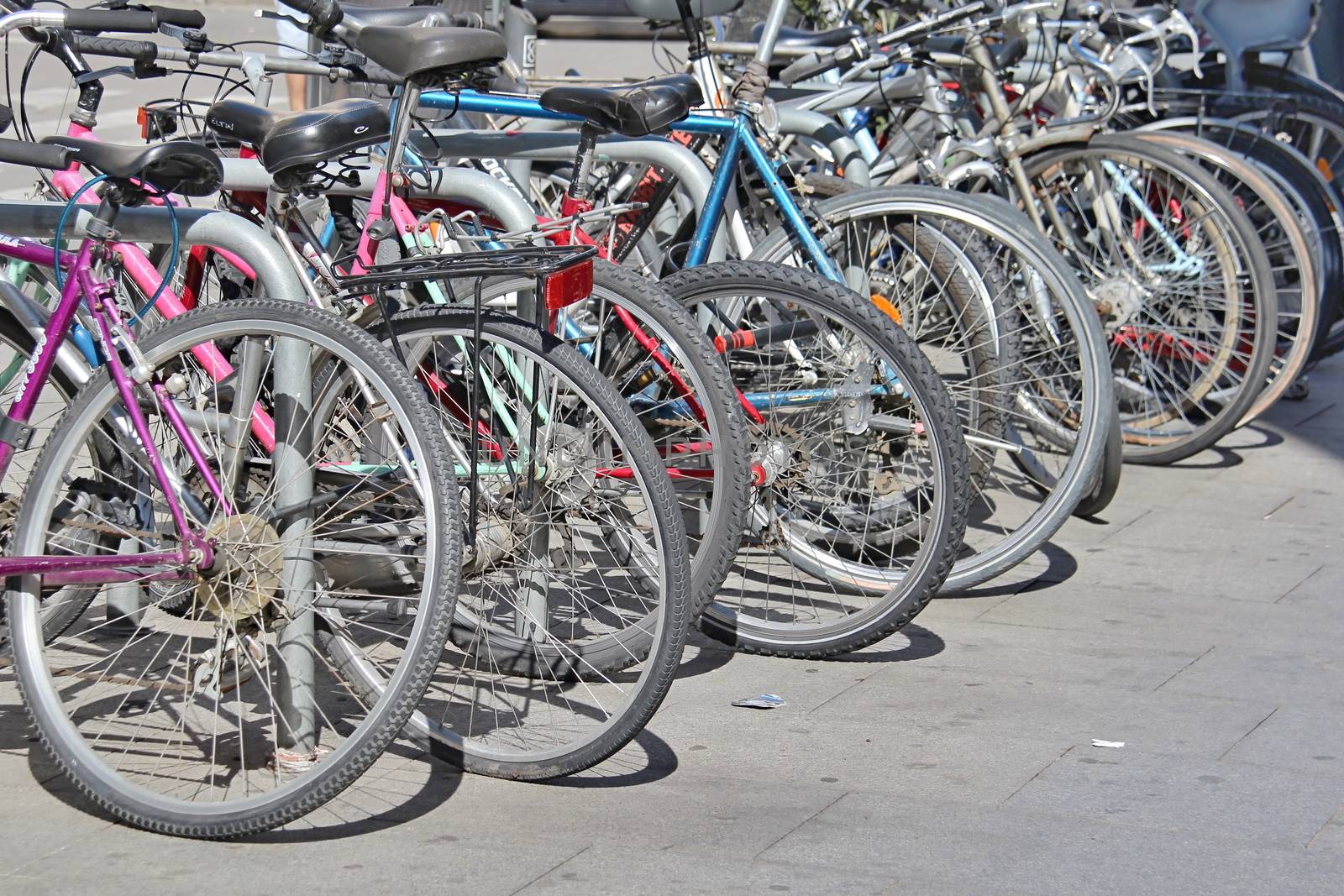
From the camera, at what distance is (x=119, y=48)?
4027mm

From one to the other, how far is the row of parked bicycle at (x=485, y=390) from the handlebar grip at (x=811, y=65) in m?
0.09

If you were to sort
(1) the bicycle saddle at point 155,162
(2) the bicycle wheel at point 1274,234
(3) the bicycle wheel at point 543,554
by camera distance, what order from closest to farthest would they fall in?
(1) the bicycle saddle at point 155,162 → (3) the bicycle wheel at point 543,554 → (2) the bicycle wheel at point 1274,234

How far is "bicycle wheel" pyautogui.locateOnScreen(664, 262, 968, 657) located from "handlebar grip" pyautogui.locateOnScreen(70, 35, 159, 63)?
1.29 m

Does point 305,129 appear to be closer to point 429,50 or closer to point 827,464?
point 429,50

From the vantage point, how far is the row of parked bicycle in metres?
3.21

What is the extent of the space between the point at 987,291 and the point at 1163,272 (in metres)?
1.60

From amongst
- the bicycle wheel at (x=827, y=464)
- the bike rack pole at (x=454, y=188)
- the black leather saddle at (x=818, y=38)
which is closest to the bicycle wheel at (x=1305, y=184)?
the black leather saddle at (x=818, y=38)

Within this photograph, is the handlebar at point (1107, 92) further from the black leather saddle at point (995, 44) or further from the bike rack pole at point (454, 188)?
the bike rack pole at point (454, 188)

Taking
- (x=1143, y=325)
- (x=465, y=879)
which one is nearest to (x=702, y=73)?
(x=1143, y=325)

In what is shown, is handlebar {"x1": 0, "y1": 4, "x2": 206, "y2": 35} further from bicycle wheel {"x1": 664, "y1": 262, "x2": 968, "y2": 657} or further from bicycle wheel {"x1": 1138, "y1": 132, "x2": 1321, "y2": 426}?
bicycle wheel {"x1": 1138, "y1": 132, "x2": 1321, "y2": 426}

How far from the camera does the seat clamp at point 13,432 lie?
129 inches

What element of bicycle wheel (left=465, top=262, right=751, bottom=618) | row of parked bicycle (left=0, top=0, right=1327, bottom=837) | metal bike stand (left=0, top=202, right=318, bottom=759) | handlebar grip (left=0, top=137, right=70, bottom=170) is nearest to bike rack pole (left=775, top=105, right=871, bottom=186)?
row of parked bicycle (left=0, top=0, right=1327, bottom=837)

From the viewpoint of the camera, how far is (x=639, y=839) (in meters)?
3.21

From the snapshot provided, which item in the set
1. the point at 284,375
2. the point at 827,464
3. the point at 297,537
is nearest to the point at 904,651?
the point at 827,464
